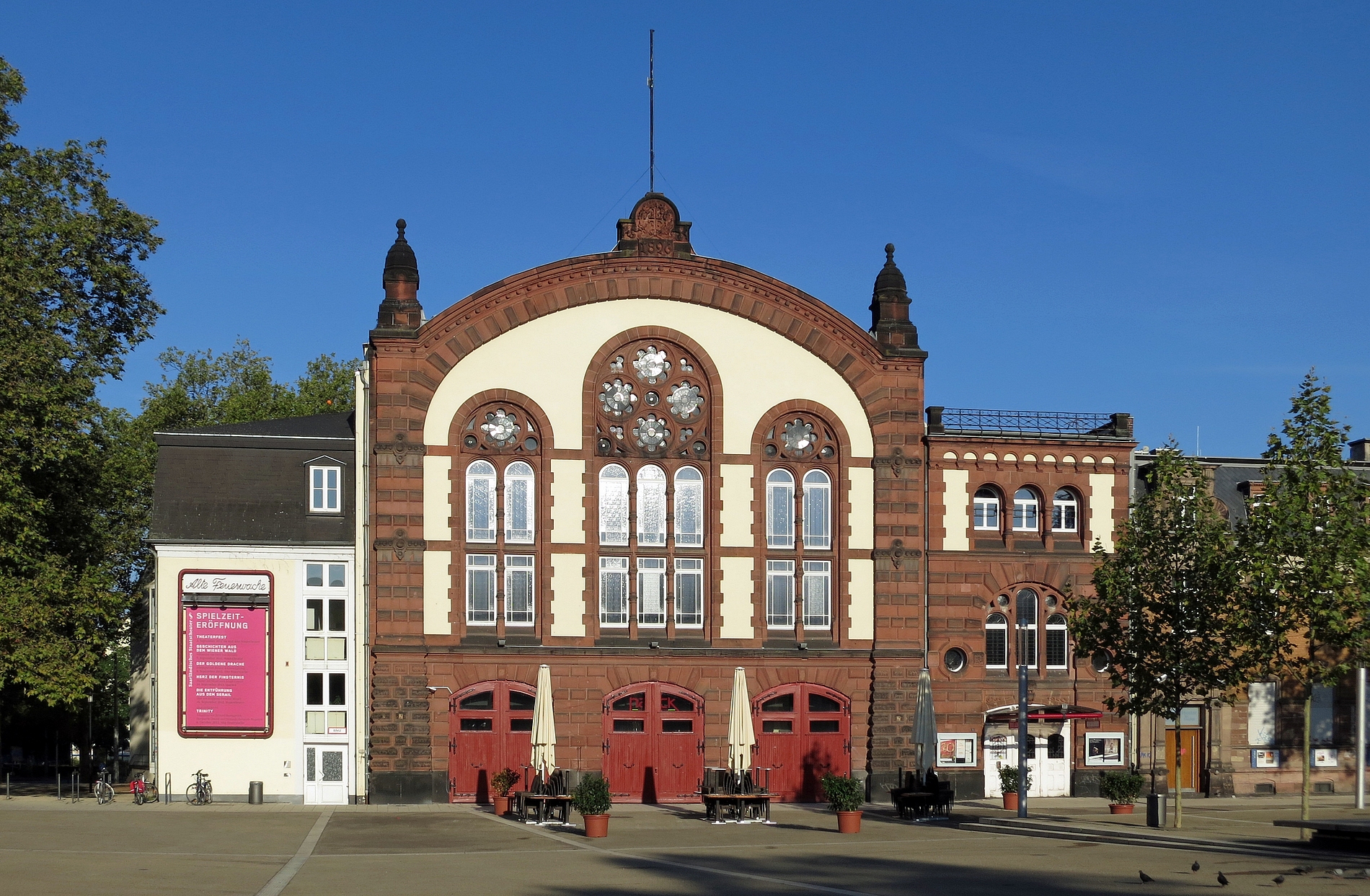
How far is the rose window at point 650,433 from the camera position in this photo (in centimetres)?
4634

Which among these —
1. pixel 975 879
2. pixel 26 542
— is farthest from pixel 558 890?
pixel 26 542

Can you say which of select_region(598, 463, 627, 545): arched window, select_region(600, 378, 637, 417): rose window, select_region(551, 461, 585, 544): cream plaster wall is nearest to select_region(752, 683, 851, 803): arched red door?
select_region(598, 463, 627, 545): arched window

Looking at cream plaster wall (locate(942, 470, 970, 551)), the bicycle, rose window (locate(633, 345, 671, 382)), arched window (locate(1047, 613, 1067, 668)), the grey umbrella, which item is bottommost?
the bicycle

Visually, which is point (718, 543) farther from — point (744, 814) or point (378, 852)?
point (378, 852)

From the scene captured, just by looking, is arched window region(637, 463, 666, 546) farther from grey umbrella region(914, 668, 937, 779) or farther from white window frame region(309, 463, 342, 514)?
grey umbrella region(914, 668, 937, 779)

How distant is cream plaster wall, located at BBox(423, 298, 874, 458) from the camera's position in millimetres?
45531

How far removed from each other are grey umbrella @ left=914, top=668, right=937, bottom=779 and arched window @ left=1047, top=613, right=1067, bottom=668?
263 inches

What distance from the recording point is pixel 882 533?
4684cm

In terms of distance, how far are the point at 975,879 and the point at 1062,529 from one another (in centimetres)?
2237

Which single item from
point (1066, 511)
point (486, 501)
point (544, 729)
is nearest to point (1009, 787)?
point (1066, 511)

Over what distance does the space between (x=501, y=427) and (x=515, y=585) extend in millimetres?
4651

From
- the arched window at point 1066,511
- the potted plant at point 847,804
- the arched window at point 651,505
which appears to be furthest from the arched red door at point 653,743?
the arched window at point 1066,511

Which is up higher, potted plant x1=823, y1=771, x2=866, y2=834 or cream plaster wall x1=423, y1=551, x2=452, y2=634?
cream plaster wall x1=423, y1=551, x2=452, y2=634

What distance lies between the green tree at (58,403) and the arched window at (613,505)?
47.2ft
